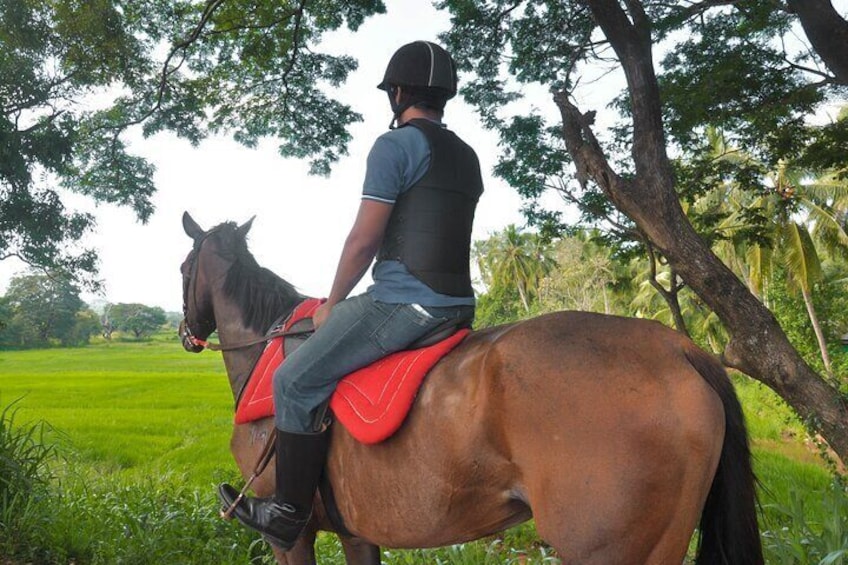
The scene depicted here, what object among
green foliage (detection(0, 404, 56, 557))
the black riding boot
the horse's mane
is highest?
the horse's mane

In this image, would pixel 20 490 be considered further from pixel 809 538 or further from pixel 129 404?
pixel 129 404

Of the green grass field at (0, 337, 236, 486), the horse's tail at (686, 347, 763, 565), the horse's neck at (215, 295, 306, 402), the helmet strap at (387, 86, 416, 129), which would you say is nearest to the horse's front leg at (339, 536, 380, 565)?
the horse's neck at (215, 295, 306, 402)

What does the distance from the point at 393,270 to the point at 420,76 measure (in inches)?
29.3

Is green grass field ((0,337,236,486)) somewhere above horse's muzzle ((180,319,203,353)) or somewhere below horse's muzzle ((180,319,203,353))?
below

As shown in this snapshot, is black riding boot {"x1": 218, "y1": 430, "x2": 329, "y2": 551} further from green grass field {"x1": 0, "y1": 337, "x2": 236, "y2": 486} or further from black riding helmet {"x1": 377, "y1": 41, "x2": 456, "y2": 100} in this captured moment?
green grass field {"x1": 0, "y1": 337, "x2": 236, "y2": 486}

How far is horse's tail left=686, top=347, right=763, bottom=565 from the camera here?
1.72 meters

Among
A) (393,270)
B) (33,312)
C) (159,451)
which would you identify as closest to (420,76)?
(393,270)

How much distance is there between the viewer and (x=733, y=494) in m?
1.72

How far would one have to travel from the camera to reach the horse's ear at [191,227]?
3155 millimetres

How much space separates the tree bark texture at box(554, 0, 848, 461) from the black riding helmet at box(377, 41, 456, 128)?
459cm

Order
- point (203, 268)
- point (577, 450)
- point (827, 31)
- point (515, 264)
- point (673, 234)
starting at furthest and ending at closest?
point (515, 264) → point (827, 31) → point (673, 234) → point (203, 268) → point (577, 450)

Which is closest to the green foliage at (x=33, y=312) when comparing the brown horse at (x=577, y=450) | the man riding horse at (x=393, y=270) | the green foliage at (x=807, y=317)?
the man riding horse at (x=393, y=270)

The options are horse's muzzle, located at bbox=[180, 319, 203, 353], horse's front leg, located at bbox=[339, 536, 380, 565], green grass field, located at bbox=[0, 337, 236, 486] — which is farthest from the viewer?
green grass field, located at bbox=[0, 337, 236, 486]

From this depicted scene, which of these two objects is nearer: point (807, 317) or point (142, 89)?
point (142, 89)
